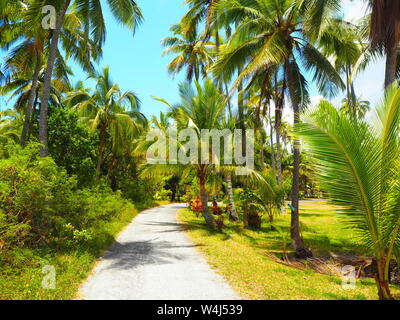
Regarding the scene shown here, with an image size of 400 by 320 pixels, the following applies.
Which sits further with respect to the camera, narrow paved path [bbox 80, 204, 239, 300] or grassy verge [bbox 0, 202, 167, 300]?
narrow paved path [bbox 80, 204, 239, 300]

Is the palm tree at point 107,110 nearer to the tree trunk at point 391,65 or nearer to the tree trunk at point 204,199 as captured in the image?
the tree trunk at point 204,199

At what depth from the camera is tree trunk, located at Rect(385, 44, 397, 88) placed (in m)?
7.46

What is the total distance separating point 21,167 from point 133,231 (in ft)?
20.2

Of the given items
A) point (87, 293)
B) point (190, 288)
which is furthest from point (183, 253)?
point (87, 293)

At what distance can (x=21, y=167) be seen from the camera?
602 centimetres

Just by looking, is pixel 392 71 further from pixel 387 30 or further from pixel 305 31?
pixel 305 31

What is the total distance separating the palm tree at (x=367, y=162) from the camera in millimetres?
3828

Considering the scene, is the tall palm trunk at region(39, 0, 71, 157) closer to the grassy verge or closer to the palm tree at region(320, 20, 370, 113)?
the grassy verge

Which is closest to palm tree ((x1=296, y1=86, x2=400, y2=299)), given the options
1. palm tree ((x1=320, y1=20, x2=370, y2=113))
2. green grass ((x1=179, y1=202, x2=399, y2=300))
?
green grass ((x1=179, y1=202, x2=399, y2=300))

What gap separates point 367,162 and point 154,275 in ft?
14.4

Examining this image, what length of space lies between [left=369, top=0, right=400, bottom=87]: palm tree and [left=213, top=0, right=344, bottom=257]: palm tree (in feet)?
4.51

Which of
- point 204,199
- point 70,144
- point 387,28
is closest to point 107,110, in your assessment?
point 70,144

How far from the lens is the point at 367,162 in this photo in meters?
3.84

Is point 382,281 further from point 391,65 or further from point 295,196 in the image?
point 391,65
